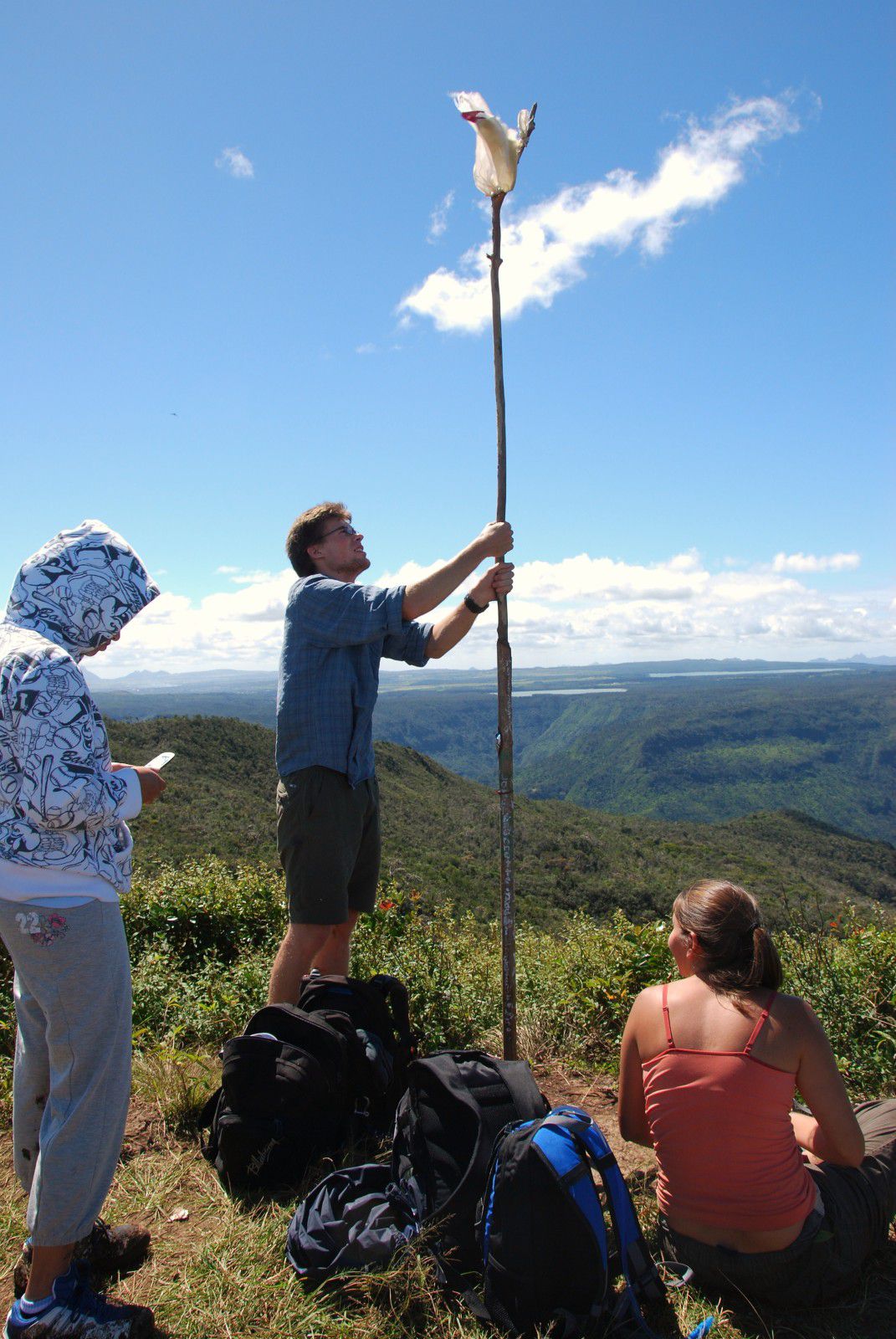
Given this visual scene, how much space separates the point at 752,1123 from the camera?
211 cm

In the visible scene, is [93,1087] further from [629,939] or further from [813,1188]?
[629,939]

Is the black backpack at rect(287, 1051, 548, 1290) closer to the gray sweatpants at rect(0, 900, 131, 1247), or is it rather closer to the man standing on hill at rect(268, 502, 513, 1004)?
the gray sweatpants at rect(0, 900, 131, 1247)

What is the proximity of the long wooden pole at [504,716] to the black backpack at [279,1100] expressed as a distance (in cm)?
71

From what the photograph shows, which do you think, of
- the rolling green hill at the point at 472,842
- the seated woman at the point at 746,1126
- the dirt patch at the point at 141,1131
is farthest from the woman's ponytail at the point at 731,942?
the rolling green hill at the point at 472,842

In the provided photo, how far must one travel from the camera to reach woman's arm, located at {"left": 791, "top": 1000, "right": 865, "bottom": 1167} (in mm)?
2141

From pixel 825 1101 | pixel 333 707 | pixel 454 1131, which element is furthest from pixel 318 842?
pixel 825 1101

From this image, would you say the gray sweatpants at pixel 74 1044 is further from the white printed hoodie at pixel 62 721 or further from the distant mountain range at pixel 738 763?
the distant mountain range at pixel 738 763

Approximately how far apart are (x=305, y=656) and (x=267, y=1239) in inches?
77.4

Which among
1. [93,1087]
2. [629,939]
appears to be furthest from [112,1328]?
[629,939]

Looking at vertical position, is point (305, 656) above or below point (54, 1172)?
above

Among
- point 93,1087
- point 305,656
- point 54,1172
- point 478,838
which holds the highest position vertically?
point 305,656

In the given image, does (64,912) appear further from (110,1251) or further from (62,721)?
(110,1251)

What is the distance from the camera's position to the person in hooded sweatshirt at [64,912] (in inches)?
76.6

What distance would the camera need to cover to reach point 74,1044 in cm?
204
